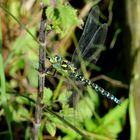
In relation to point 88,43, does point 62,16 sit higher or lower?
higher

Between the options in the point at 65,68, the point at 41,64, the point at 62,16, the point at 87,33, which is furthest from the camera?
the point at 87,33

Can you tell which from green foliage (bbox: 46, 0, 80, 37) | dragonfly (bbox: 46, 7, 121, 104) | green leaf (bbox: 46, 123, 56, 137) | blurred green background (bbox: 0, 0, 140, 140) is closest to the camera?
green foliage (bbox: 46, 0, 80, 37)

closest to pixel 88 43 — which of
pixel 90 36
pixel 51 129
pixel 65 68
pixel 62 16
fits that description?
pixel 90 36

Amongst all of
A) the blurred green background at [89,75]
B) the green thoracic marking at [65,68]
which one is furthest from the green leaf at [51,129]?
the blurred green background at [89,75]

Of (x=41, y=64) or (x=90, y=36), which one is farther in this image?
(x=90, y=36)

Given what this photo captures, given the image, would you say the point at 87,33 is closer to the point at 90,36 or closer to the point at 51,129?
the point at 90,36

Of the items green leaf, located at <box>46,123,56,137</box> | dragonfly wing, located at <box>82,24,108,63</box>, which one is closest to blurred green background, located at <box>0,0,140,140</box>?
dragonfly wing, located at <box>82,24,108,63</box>

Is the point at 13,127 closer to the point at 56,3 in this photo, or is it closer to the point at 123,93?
the point at 123,93

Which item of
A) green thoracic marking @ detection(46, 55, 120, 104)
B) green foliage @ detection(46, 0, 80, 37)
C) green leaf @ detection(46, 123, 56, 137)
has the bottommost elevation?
green leaf @ detection(46, 123, 56, 137)

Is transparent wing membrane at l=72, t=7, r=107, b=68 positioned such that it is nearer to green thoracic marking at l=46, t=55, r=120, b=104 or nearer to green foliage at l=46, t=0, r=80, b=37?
green thoracic marking at l=46, t=55, r=120, b=104

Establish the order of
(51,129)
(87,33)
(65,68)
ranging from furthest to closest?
(87,33)
(65,68)
(51,129)

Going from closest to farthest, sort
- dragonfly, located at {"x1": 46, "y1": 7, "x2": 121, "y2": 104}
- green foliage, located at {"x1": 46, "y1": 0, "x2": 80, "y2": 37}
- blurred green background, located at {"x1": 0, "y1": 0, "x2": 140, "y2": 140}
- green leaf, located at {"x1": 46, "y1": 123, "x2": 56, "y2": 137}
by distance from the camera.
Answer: green foliage, located at {"x1": 46, "y1": 0, "x2": 80, "y2": 37} → green leaf, located at {"x1": 46, "y1": 123, "x2": 56, "y2": 137} → dragonfly, located at {"x1": 46, "y1": 7, "x2": 121, "y2": 104} → blurred green background, located at {"x1": 0, "y1": 0, "x2": 140, "y2": 140}
